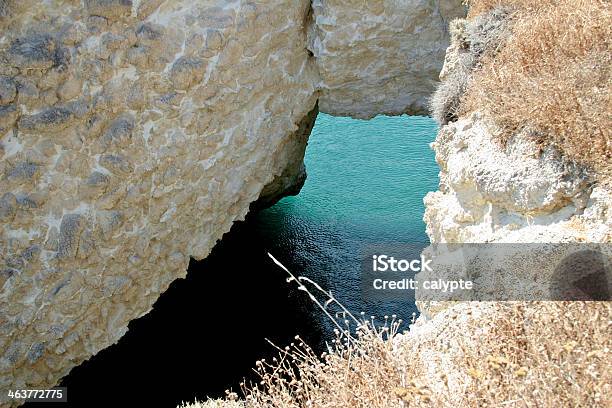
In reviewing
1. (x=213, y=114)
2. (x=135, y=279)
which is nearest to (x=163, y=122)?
(x=213, y=114)

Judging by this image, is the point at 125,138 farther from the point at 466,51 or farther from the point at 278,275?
the point at 278,275

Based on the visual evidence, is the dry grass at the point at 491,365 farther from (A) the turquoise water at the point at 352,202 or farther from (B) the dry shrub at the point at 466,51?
(A) the turquoise water at the point at 352,202

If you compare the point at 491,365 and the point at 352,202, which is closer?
the point at 491,365

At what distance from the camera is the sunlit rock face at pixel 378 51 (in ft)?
19.2

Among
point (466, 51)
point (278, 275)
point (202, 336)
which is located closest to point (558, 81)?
point (466, 51)

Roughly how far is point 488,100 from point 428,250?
973mm

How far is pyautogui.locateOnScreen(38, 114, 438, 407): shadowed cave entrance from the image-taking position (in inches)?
247

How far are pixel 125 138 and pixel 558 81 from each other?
286cm

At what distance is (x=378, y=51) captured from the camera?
616 cm

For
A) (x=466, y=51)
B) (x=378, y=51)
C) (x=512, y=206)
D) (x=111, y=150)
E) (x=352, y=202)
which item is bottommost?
(x=512, y=206)

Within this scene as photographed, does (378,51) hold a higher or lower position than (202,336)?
higher

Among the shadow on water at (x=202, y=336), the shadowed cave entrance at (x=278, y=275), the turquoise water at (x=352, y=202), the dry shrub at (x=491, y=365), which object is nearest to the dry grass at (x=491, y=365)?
the dry shrub at (x=491, y=365)

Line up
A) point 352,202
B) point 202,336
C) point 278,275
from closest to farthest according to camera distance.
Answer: point 202,336
point 278,275
point 352,202

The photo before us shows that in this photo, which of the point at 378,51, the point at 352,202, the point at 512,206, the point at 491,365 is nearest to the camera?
the point at 491,365
